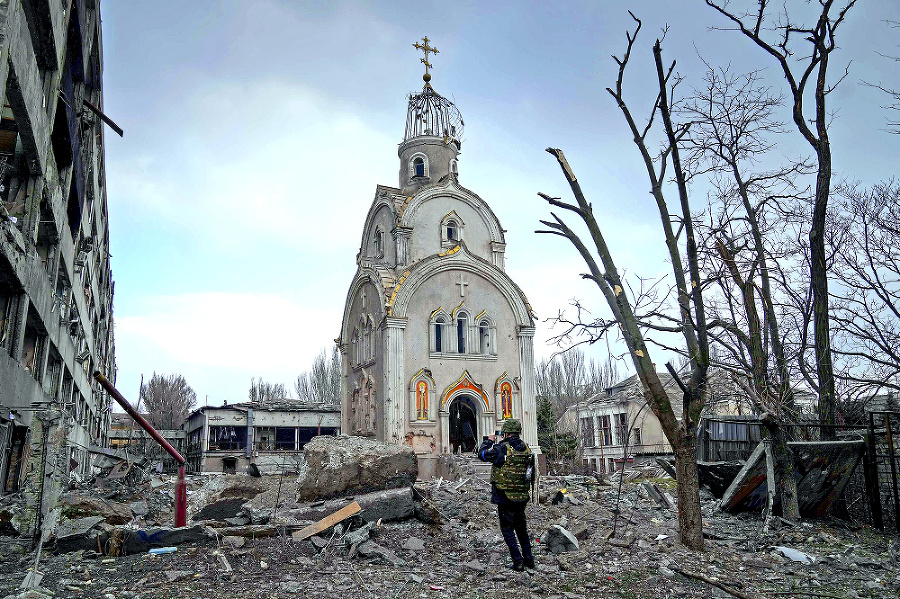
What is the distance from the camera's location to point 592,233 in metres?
10.3

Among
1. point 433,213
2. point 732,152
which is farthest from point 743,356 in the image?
point 433,213

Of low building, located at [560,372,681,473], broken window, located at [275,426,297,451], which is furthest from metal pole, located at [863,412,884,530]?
broken window, located at [275,426,297,451]

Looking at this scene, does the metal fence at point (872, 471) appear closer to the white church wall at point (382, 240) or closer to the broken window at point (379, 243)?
the white church wall at point (382, 240)

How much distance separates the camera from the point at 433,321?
24359 millimetres

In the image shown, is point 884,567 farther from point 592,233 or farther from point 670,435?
point 592,233

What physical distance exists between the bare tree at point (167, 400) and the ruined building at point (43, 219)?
164 feet

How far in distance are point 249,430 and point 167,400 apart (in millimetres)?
36200

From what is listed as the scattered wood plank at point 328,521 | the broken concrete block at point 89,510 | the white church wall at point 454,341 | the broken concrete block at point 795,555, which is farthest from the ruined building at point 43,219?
the white church wall at point 454,341

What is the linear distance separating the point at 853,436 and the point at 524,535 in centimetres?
797

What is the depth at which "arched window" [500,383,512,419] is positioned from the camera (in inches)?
968

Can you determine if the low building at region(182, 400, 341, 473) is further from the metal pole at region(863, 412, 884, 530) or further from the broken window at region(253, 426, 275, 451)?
the metal pole at region(863, 412, 884, 530)

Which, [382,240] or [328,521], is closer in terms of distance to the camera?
[328,521]

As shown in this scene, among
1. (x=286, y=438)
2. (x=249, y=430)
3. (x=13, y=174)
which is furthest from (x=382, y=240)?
(x=286, y=438)

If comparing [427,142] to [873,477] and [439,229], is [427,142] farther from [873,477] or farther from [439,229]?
[873,477]
